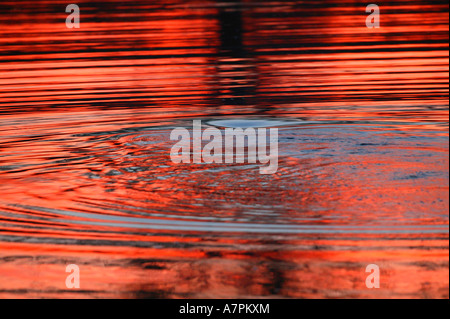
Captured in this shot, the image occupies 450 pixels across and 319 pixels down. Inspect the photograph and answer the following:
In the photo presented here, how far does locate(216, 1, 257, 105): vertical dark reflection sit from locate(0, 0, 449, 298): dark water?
0.23 feet

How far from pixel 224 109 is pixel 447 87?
2.80 m

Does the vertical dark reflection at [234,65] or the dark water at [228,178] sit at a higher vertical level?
the vertical dark reflection at [234,65]

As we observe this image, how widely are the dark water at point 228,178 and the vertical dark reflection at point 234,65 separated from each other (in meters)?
0.07

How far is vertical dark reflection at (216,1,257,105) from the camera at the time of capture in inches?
428

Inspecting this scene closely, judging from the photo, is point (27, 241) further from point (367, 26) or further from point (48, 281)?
point (367, 26)

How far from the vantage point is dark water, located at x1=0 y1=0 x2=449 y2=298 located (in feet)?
16.3

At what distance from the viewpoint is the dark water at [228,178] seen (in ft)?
16.3

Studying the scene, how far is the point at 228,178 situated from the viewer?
6.71m

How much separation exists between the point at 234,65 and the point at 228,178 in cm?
714

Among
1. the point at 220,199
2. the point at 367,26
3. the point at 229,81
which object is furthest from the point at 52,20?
the point at 220,199

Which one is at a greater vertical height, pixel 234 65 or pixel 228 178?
pixel 234 65

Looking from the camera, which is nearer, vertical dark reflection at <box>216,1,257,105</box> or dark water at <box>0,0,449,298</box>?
dark water at <box>0,0,449,298</box>

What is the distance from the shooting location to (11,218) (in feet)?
20.0

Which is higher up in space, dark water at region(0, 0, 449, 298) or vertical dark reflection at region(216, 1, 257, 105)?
vertical dark reflection at region(216, 1, 257, 105)
